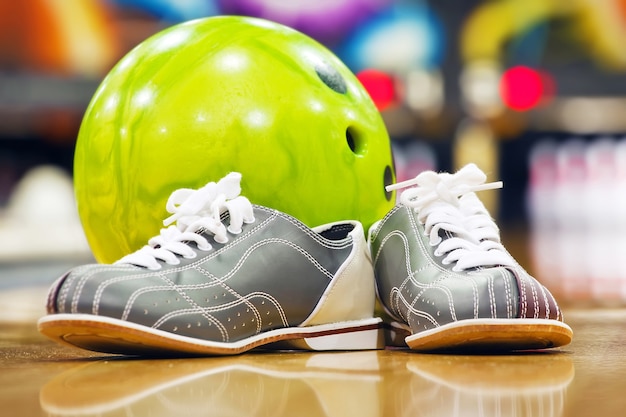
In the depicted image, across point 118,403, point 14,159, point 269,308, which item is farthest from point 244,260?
point 14,159

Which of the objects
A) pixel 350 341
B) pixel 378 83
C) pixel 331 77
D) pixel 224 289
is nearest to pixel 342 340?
pixel 350 341

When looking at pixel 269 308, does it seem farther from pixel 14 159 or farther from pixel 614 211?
pixel 614 211

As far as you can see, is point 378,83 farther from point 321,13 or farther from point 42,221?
point 42,221

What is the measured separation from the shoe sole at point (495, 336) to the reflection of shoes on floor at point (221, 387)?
0.10 metres

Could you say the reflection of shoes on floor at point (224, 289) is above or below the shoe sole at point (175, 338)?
above

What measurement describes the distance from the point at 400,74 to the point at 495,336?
7.90 m

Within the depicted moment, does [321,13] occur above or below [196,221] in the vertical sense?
above

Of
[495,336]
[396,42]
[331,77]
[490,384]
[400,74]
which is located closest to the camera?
[490,384]

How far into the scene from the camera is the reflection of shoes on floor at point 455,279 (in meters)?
1.29

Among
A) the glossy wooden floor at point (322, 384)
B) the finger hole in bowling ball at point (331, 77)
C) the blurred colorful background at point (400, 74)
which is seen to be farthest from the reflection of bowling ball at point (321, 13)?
the glossy wooden floor at point (322, 384)

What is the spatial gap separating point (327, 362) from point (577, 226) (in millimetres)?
10813

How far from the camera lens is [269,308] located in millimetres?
1418

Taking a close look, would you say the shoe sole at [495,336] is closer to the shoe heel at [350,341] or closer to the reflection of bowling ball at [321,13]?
the shoe heel at [350,341]

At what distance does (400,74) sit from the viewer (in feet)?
29.6
